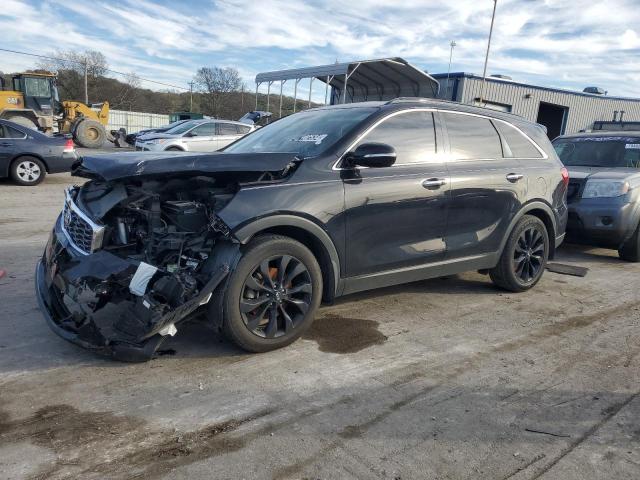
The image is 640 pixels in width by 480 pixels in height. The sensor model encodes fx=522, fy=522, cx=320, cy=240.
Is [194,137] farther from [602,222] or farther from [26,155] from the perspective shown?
[602,222]

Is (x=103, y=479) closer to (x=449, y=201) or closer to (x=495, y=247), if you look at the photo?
(x=449, y=201)

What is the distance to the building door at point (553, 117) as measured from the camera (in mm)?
30484

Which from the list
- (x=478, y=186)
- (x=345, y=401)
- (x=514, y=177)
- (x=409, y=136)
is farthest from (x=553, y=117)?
(x=345, y=401)

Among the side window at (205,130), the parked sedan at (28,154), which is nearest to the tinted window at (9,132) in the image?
the parked sedan at (28,154)

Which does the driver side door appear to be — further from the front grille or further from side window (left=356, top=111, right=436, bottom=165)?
the front grille

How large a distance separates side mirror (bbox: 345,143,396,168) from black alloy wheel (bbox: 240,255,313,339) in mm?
920

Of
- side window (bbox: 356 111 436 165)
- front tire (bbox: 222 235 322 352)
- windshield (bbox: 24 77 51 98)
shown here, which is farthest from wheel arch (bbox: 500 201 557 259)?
windshield (bbox: 24 77 51 98)

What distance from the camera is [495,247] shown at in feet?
17.1

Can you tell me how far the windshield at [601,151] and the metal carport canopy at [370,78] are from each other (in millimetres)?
12256

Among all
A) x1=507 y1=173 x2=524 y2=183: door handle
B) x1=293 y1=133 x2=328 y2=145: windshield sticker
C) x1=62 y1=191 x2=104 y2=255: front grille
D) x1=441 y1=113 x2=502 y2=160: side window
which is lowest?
x1=62 y1=191 x2=104 y2=255: front grille

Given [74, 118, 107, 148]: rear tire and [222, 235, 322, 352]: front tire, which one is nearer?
[222, 235, 322, 352]: front tire

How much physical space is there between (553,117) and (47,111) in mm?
27988

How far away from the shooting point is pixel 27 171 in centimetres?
1162

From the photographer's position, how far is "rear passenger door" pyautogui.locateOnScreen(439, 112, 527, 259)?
15.8 ft
